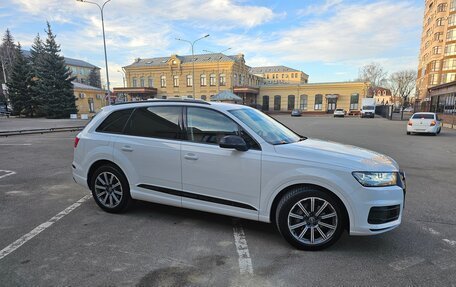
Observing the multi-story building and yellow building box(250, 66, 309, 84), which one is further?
yellow building box(250, 66, 309, 84)

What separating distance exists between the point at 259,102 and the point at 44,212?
5954 cm

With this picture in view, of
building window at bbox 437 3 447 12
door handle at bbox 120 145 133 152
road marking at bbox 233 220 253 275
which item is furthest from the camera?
building window at bbox 437 3 447 12

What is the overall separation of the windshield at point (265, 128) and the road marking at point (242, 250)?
4.36ft

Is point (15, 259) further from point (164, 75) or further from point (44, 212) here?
point (164, 75)

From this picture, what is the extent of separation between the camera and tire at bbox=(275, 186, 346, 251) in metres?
3.27

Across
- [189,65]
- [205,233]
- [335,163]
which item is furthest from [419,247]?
[189,65]

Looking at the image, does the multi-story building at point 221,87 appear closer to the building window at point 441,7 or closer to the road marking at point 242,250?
the building window at point 441,7

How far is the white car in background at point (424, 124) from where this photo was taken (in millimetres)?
17080

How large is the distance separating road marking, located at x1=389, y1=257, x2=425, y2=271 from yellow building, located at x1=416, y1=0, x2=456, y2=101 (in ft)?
201

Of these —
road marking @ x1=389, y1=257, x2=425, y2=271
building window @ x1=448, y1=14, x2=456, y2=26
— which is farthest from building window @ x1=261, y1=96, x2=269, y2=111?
road marking @ x1=389, y1=257, x2=425, y2=271

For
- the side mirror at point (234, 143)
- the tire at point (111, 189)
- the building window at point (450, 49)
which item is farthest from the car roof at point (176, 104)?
the building window at point (450, 49)

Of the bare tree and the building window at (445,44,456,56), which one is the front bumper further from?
the bare tree

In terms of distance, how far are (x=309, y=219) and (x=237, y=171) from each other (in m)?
1.04

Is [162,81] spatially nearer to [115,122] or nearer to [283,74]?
[115,122]
